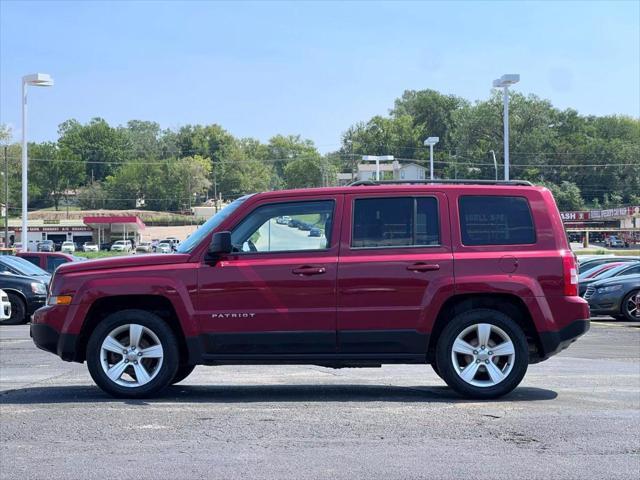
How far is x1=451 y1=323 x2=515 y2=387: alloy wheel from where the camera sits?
7.50 m

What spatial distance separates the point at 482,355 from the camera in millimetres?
7543

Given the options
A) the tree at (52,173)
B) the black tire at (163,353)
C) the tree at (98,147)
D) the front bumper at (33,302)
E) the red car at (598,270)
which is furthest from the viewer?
the tree at (98,147)

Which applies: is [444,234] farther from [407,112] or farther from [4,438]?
[407,112]

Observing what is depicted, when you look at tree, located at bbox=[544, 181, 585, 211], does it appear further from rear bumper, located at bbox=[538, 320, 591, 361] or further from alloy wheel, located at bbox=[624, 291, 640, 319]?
rear bumper, located at bbox=[538, 320, 591, 361]

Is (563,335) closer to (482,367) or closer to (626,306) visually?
(482,367)

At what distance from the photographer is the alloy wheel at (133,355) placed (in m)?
7.56

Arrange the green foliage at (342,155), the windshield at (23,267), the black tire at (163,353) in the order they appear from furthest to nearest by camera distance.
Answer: the green foliage at (342,155), the windshield at (23,267), the black tire at (163,353)

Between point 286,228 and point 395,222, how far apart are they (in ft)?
3.26

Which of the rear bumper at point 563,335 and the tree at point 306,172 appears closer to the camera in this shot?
the rear bumper at point 563,335

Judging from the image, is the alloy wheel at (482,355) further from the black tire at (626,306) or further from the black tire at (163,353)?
the black tire at (626,306)

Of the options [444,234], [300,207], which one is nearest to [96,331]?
[300,207]

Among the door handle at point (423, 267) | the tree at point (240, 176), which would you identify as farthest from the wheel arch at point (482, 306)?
the tree at point (240, 176)

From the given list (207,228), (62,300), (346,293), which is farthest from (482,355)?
(62,300)

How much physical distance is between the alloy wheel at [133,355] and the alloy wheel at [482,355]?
2646 millimetres
